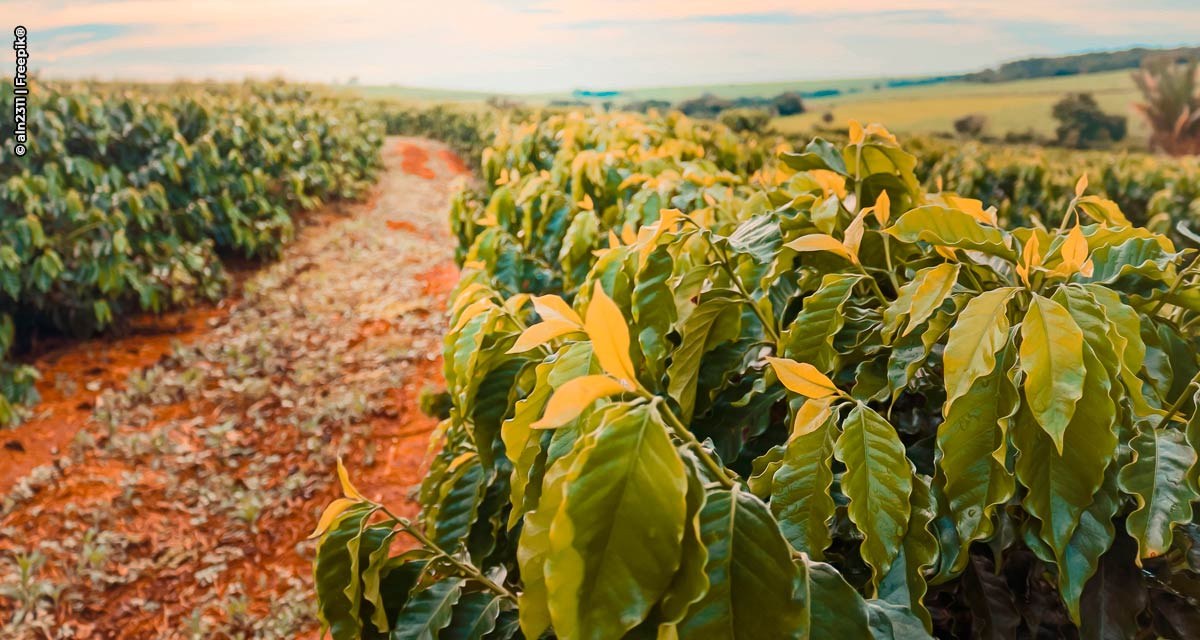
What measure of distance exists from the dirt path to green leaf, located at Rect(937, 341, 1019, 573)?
8.51ft

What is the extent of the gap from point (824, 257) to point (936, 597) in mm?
511

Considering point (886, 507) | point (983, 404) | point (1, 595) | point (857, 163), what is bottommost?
point (1, 595)

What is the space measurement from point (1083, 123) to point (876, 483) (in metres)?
21.5

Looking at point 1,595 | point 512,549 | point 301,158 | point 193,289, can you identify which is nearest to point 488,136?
point 301,158

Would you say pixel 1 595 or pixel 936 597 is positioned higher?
pixel 936 597

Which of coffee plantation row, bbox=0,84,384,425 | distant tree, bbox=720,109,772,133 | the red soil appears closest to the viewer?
coffee plantation row, bbox=0,84,384,425

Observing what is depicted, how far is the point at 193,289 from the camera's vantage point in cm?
591

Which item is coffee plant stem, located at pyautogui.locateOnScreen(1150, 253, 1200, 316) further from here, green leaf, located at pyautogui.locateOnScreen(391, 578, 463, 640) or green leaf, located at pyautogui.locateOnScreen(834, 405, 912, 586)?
green leaf, located at pyautogui.locateOnScreen(391, 578, 463, 640)

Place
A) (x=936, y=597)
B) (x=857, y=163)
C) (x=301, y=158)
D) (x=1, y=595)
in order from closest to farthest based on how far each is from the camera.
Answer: (x=936, y=597)
(x=857, y=163)
(x=1, y=595)
(x=301, y=158)

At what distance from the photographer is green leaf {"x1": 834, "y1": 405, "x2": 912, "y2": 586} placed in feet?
2.67

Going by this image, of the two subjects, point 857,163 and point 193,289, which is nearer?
point 857,163

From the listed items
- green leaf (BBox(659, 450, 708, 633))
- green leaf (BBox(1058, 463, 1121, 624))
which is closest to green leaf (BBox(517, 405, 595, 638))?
green leaf (BBox(659, 450, 708, 633))

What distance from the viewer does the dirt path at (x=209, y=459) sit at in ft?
9.59

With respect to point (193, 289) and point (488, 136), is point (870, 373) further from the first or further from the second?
point (488, 136)
